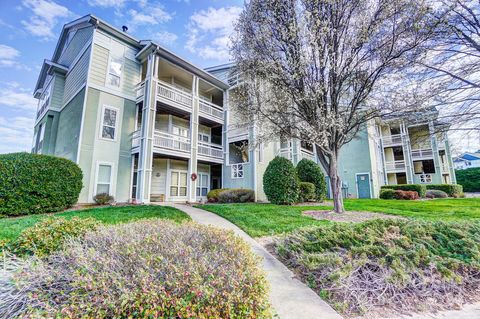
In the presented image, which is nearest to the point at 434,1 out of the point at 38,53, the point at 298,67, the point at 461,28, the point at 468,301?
the point at 461,28

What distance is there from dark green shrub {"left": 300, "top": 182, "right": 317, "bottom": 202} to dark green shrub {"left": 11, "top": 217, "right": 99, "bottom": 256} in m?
11.1

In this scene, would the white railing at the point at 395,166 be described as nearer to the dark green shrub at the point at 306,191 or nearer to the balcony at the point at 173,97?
the dark green shrub at the point at 306,191

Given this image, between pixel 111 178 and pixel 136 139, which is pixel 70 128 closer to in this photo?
pixel 136 139

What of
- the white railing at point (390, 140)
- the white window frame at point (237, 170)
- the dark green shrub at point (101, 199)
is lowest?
the dark green shrub at point (101, 199)

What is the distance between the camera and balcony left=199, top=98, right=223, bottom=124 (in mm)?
15870

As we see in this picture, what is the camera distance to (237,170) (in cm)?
1605

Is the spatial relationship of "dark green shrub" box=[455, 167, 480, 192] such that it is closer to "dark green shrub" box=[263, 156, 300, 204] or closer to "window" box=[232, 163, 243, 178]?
"dark green shrub" box=[263, 156, 300, 204]

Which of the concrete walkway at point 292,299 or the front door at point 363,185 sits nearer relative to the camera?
the concrete walkway at point 292,299

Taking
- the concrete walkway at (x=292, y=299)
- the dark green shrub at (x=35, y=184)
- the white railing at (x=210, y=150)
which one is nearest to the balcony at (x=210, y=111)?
the white railing at (x=210, y=150)

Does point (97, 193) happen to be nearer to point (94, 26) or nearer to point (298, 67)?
point (94, 26)

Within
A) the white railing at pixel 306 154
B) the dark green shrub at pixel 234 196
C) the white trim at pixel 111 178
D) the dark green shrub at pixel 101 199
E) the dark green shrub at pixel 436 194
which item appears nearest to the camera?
the dark green shrub at pixel 101 199

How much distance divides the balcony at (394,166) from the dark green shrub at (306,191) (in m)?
17.7

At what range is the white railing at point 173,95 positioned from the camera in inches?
531

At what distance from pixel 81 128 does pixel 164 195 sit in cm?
605
